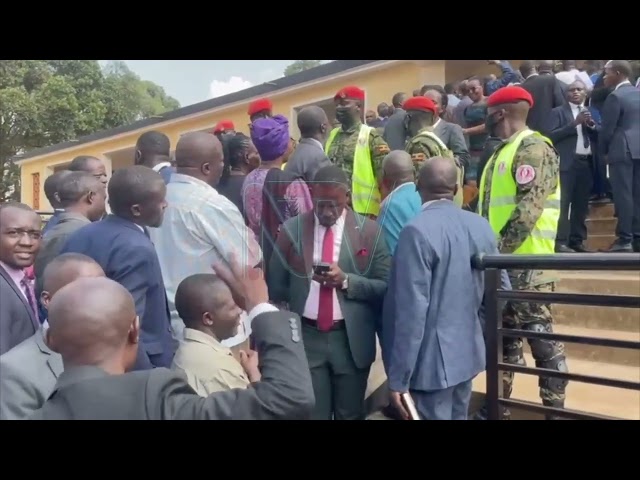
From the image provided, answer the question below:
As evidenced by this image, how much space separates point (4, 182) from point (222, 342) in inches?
1052

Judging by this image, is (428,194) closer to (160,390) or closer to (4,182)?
(160,390)

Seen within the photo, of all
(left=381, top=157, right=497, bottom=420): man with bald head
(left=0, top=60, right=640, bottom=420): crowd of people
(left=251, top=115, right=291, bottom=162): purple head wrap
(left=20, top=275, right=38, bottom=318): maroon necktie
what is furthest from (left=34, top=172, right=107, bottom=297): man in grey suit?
(left=381, top=157, right=497, bottom=420): man with bald head

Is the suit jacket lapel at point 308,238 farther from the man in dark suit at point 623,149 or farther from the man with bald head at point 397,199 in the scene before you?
the man in dark suit at point 623,149

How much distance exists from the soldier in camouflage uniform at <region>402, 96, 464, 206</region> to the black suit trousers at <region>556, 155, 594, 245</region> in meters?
1.23

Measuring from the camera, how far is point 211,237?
129 inches

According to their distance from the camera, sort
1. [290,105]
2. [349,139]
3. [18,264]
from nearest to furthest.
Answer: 1. [18,264]
2. [349,139]
3. [290,105]

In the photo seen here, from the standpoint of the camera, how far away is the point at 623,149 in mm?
6094

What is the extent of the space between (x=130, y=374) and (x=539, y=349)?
270cm

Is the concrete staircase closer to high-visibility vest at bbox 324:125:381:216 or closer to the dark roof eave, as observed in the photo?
high-visibility vest at bbox 324:125:381:216

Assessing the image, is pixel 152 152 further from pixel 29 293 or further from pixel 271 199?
pixel 271 199

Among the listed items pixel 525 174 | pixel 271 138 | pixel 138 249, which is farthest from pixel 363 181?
pixel 138 249

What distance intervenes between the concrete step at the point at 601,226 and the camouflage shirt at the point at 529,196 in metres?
3.29

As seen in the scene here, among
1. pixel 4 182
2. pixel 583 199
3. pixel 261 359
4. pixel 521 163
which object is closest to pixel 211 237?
pixel 261 359

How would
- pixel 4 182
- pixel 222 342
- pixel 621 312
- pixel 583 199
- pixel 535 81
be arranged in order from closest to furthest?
pixel 222 342 → pixel 621 312 → pixel 583 199 → pixel 535 81 → pixel 4 182
